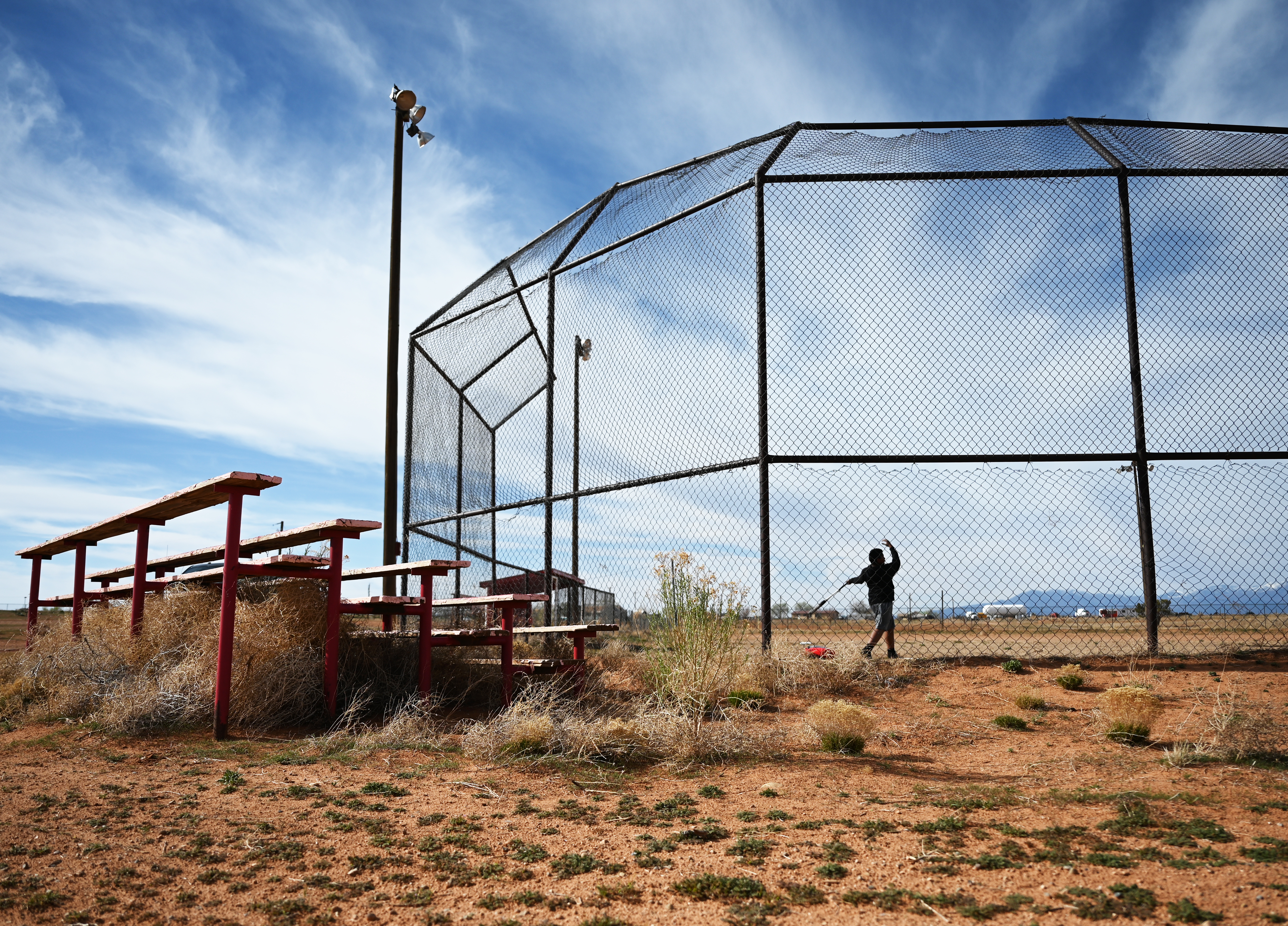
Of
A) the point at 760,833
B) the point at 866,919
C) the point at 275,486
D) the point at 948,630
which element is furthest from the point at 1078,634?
the point at 275,486

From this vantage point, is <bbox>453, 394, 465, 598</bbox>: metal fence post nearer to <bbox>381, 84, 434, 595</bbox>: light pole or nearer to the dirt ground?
<bbox>381, 84, 434, 595</bbox>: light pole

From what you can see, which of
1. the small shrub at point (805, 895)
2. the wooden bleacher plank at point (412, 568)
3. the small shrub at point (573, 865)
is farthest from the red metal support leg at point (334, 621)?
the small shrub at point (805, 895)

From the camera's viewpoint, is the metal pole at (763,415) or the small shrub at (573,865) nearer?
the small shrub at (573,865)

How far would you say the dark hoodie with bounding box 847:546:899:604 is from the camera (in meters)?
7.73

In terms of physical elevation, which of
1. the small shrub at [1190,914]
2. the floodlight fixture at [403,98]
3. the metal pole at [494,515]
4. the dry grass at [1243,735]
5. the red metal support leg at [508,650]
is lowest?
the small shrub at [1190,914]

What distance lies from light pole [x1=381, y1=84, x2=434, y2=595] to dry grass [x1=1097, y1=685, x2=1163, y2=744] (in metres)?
6.67

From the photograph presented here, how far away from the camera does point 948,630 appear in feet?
30.6

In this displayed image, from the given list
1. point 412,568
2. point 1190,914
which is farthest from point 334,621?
point 1190,914

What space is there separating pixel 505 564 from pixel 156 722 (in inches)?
203

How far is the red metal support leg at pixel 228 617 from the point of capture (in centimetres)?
538

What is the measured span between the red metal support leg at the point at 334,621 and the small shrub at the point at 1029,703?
4936 mm

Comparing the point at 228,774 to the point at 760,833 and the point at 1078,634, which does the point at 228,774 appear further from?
the point at 1078,634

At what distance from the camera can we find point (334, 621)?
5844 mm

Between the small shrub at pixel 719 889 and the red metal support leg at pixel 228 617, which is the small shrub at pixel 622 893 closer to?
the small shrub at pixel 719 889
